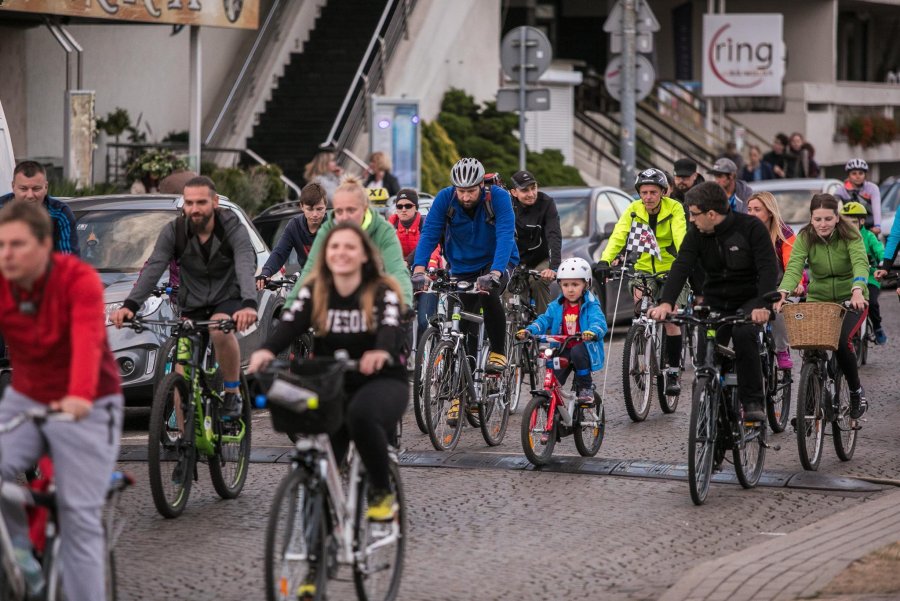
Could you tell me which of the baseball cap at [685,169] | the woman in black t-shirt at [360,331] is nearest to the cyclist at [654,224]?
the baseball cap at [685,169]

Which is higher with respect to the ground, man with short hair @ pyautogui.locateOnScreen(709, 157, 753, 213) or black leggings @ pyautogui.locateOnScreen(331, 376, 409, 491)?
man with short hair @ pyautogui.locateOnScreen(709, 157, 753, 213)

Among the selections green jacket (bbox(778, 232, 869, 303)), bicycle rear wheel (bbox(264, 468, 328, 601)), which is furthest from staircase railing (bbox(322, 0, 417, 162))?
bicycle rear wheel (bbox(264, 468, 328, 601))

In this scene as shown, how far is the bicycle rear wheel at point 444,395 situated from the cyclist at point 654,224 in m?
2.44

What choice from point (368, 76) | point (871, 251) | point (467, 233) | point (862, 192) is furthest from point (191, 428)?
point (368, 76)

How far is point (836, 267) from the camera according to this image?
1105 centimetres

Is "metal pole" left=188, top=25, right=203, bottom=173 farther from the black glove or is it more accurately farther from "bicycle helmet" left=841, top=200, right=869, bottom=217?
the black glove

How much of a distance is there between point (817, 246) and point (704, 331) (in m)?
1.53

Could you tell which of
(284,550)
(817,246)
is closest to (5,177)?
(817,246)

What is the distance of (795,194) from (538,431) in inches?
536

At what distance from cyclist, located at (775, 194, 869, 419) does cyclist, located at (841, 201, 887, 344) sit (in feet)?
8.91

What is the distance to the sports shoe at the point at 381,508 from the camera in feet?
21.8

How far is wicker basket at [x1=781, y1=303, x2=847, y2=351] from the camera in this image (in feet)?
32.7

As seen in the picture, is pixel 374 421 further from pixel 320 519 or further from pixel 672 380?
pixel 672 380

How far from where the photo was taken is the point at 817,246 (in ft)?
36.4
